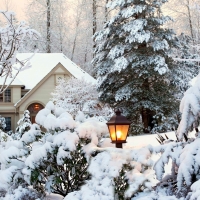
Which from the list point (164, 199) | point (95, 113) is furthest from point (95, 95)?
point (164, 199)

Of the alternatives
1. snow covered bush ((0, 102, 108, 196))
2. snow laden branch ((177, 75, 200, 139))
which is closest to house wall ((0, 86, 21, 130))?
snow covered bush ((0, 102, 108, 196))

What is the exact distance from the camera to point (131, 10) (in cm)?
1758

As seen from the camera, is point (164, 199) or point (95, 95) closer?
point (164, 199)

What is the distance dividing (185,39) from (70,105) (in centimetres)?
829

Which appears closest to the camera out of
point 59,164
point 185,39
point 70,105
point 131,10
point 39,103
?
point 59,164

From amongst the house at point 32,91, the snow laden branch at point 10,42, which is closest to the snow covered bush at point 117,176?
the snow laden branch at point 10,42

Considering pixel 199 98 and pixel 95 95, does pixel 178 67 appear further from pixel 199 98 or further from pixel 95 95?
pixel 199 98

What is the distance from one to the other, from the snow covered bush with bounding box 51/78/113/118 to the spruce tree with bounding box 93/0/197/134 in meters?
1.00

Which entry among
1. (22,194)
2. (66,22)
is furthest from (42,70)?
(22,194)

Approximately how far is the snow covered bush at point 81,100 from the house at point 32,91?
331 cm

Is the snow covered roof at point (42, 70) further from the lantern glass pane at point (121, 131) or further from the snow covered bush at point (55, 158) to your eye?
the lantern glass pane at point (121, 131)

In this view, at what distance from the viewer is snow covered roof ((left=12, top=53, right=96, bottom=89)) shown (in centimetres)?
2394

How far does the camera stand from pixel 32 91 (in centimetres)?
2359

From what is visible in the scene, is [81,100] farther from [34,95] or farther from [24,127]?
[34,95]
